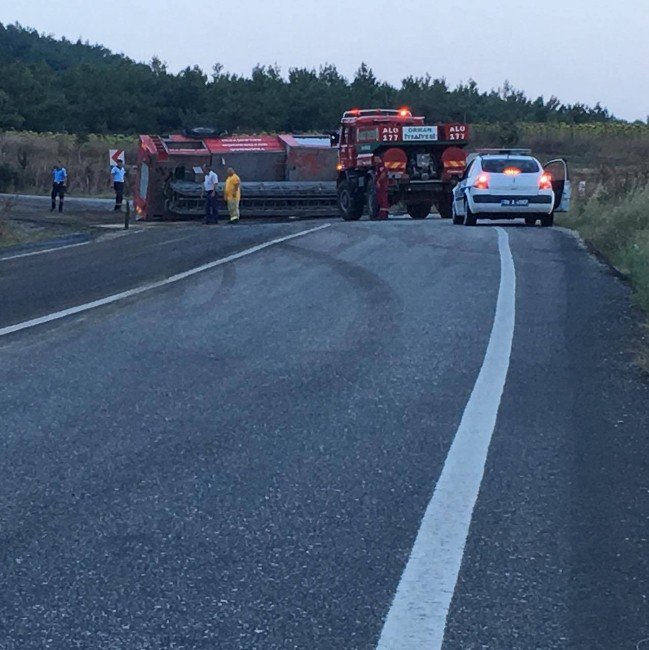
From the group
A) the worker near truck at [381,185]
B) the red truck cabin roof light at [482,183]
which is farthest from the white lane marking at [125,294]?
the worker near truck at [381,185]

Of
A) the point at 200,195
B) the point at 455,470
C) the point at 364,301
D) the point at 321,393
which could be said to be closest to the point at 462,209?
the point at 200,195

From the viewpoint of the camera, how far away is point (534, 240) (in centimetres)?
2166

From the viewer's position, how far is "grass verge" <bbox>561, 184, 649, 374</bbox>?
13.5 m

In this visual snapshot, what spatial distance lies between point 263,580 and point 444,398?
3667mm

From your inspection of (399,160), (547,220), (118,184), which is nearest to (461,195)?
(547,220)

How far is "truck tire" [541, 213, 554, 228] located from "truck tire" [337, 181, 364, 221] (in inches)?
230

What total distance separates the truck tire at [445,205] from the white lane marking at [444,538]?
→ 23.4 meters

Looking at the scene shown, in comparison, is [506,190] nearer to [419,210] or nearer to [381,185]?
[381,185]

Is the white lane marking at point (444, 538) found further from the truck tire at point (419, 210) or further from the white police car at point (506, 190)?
the truck tire at point (419, 210)

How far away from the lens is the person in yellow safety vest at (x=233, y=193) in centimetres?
3225

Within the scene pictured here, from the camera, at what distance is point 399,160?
102ft

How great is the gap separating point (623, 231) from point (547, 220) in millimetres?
6319

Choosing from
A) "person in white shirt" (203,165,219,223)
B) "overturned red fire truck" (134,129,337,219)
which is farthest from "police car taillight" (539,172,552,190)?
"overturned red fire truck" (134,129,337,219)

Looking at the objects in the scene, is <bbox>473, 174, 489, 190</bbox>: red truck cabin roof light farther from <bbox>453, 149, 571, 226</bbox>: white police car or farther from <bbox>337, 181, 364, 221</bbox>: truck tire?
<bbox>337, 181, 364, 221</bbox>: truck tire
